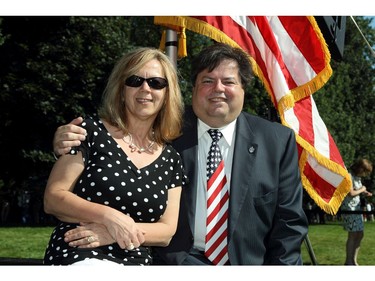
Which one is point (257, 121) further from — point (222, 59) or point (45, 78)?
point (45, 78)

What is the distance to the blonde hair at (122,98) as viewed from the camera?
294cm

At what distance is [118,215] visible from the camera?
104 inches

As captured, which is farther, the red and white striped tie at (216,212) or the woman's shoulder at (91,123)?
the red and white striped tie at (216,212)

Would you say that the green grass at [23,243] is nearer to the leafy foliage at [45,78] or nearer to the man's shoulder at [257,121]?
the leafy foliage at [45,78]

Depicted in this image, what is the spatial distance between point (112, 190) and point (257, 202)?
0.97 m

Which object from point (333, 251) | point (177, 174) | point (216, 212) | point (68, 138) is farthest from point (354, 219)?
point (68, 138)

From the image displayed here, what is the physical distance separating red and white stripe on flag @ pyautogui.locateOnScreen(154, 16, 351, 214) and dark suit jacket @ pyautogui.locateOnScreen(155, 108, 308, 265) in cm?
124

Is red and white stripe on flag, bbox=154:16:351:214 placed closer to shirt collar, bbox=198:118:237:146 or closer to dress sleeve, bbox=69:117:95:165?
shirt collar, bbox=198:118:237:146

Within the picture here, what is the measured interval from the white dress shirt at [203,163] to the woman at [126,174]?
29 centimetres

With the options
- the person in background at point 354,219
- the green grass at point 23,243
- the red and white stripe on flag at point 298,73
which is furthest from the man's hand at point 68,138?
the green grass at point 23,243

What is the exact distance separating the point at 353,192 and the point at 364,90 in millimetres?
25246

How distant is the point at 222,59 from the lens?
3.43 meters

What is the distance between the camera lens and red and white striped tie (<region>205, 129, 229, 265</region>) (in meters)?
3.29

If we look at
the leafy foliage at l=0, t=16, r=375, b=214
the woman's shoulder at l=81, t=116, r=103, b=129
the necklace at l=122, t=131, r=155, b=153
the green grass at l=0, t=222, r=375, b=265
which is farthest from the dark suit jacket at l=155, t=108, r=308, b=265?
the leafy foliage at l=0, t=16, r=375, b=214
